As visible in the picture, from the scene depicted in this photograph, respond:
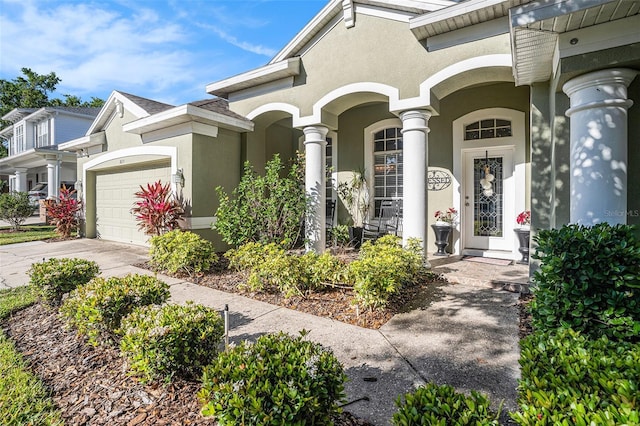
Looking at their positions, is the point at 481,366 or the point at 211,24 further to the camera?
the point at 211,24

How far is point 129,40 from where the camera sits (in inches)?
292

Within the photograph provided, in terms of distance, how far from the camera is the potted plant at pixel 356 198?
29.0ft

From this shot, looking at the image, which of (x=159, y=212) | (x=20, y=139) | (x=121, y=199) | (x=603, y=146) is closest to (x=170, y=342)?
(x=603, y=146)

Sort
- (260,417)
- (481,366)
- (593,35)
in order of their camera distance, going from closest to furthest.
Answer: (260,417), (481,366), (593,35)

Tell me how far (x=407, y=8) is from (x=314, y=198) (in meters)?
3.92

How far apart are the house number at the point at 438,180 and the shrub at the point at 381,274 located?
10.1 ft

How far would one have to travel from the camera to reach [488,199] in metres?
7.55

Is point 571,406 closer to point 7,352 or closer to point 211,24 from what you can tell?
point 7,352

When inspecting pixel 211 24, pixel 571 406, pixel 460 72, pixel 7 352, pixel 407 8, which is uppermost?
pixel 211 24

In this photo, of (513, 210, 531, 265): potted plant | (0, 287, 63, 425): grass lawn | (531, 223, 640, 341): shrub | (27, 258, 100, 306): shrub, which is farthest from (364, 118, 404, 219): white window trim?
(0, 287, 63, 425): grass lawn

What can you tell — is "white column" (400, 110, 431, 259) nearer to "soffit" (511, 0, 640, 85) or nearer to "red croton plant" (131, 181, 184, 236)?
"soffit" (511, 0, 640, 85)

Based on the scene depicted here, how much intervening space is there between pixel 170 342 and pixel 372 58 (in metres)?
5.93

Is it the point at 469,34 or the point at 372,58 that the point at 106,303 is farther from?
the point at 469,34

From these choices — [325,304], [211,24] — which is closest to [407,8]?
[211,24]
